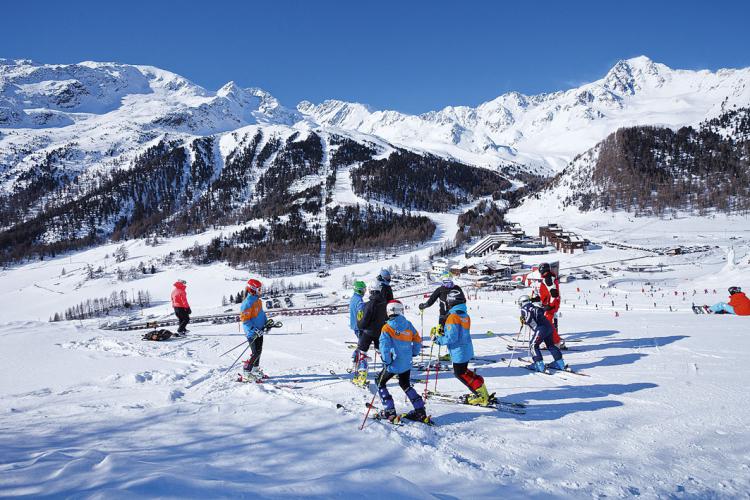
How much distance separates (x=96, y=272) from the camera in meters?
103

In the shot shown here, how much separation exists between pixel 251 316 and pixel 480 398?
5019mm

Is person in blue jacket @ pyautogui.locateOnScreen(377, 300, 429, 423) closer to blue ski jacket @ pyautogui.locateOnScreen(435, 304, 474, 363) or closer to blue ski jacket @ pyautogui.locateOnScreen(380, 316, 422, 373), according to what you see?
blue ski jacket @ pyautogui.locateOnScreen(380, 316, 422, 373)

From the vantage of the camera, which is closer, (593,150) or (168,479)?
(168,479)

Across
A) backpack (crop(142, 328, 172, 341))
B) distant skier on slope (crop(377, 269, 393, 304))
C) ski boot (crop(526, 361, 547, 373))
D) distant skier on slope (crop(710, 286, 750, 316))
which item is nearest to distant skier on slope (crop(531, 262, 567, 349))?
ski boot (crop(526, 361, 547, 373))

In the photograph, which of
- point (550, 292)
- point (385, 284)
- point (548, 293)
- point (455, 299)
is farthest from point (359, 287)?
point (550, 292)

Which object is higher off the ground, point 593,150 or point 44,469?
point 593,150

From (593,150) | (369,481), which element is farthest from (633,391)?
(593,150)

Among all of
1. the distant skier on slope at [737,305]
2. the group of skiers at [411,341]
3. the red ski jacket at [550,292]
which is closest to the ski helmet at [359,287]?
the group of skiers at [411,341]

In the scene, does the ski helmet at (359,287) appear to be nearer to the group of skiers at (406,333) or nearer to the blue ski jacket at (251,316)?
the group of skiers at (406,333)

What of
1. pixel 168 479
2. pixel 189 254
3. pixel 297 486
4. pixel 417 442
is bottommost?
pixel 417 442

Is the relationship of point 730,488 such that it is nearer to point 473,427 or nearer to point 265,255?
point 473,427

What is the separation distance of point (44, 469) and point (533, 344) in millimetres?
8585

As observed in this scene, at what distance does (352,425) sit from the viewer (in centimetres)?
580

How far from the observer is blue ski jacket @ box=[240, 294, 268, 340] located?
28.3ft
